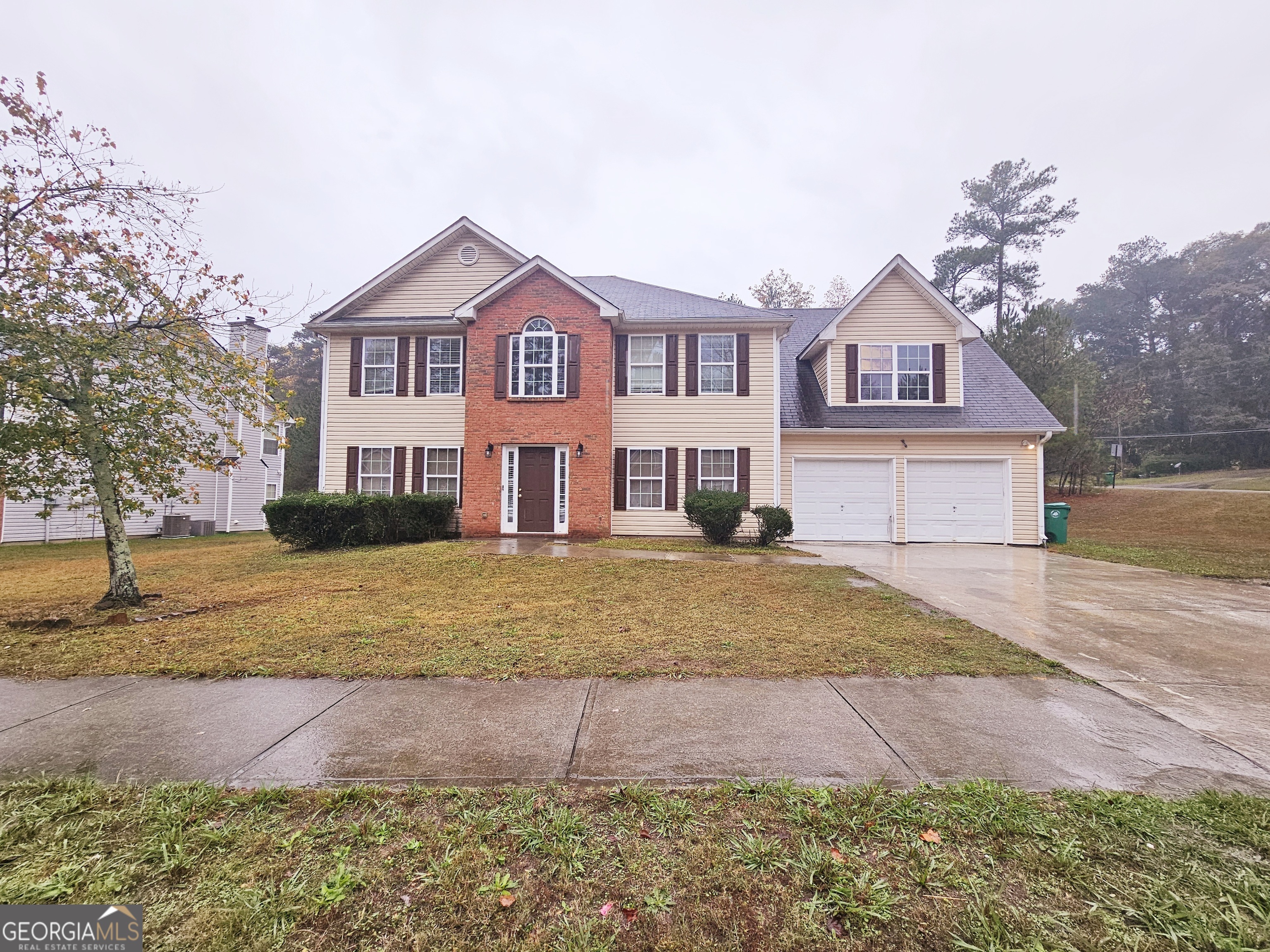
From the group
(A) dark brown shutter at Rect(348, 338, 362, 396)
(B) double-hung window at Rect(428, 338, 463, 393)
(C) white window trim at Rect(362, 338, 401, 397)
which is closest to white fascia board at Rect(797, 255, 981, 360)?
(B) double-hung window at Rect(428, 338, 463, 393)

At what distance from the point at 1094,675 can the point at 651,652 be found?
3.45m

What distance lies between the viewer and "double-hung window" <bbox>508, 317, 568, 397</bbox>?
13.1 metres

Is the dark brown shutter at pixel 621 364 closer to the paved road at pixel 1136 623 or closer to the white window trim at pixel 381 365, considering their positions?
the white window trim at pixel 381 365

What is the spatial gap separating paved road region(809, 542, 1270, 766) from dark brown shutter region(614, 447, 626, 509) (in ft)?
18.2

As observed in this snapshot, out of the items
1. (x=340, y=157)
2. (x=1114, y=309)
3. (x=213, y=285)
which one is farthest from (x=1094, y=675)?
(x=1114, y=309)

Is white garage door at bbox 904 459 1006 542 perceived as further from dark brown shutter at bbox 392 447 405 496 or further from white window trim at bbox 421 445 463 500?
dark brown shutter at bbox 392 447 405 496

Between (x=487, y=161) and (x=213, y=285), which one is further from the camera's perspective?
(x=487, y=161)

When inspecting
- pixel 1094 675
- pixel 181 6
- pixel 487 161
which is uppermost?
pixel 487 161

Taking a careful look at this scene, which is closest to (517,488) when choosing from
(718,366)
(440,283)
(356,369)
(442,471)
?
(442,471)

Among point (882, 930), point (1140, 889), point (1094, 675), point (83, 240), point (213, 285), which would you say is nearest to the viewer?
point (882, 930)

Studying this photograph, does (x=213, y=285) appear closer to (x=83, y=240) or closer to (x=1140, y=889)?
(x=83, y=240)

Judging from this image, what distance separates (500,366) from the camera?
13062 millimetres

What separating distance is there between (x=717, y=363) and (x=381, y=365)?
9274mm

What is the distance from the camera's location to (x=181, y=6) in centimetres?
898
